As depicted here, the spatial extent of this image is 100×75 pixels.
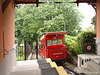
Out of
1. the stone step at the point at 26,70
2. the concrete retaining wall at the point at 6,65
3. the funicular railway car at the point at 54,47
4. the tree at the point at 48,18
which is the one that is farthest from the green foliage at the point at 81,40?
the concrete retaining wall at the point at 6,65

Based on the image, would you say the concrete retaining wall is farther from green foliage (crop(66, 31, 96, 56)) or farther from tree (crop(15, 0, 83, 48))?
tree (crop(15, 0, 83, 48))

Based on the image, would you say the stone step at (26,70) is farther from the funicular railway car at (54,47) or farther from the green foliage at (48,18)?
the green foliage at (48,18)

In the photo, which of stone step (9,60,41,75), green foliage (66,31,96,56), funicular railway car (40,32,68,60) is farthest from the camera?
funicular railway car (40,32,68,60)

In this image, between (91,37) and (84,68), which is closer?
(84,68)

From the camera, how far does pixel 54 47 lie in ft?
29.6

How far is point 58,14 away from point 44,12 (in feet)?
5.39

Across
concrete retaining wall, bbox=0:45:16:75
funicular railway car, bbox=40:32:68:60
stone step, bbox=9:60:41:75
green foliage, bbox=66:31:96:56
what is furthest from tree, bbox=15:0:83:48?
concrete retaining wall, bbox=0:45:16:75

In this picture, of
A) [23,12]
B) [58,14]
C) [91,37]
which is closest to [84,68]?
[91,37]

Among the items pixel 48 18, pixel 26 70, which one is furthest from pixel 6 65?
pixel 48 18

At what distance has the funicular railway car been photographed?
8648 mm

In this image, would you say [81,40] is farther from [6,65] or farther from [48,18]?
[48,18]

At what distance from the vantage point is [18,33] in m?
15.8

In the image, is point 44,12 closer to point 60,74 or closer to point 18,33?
point 18,33

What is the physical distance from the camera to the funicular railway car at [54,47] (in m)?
8.65
